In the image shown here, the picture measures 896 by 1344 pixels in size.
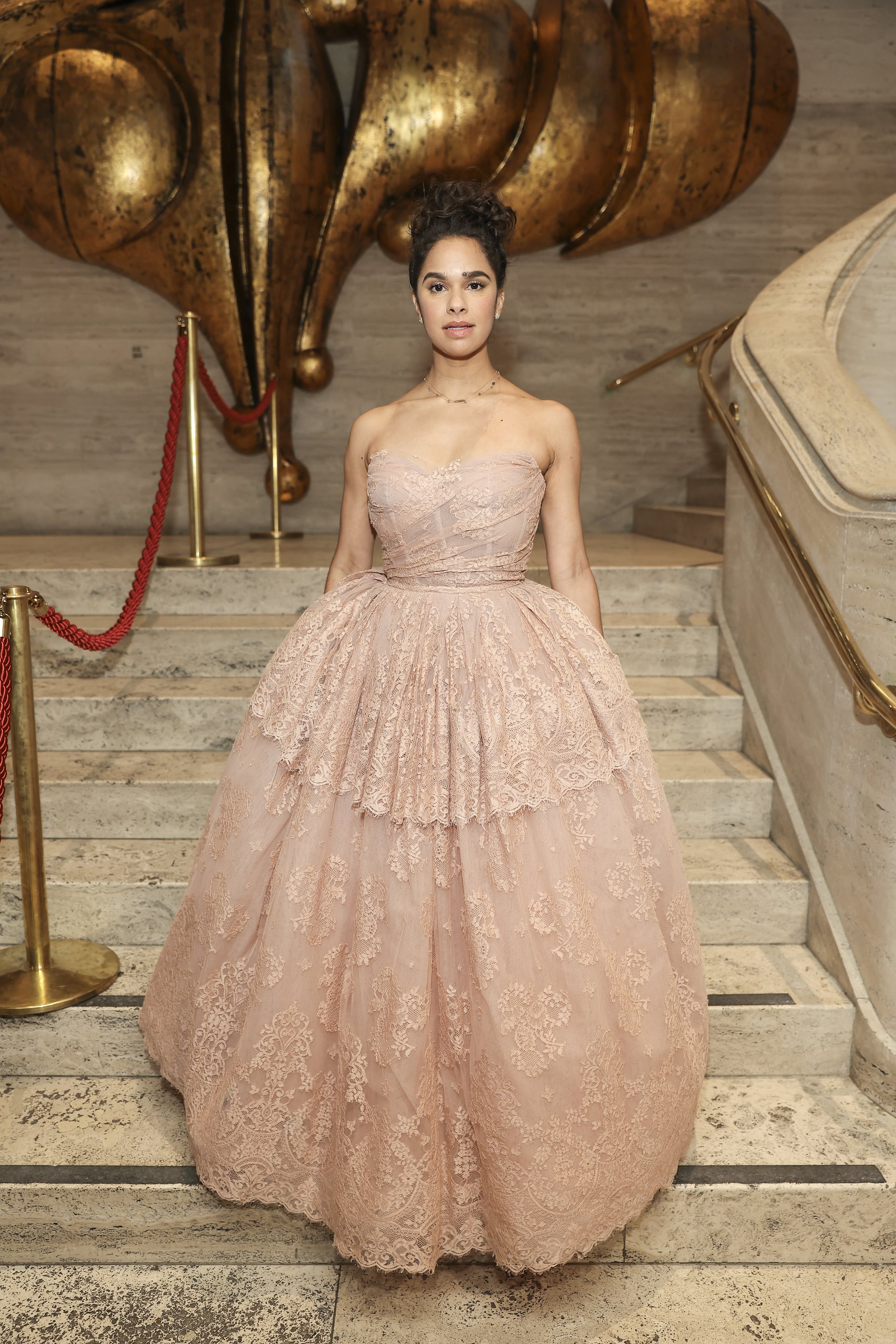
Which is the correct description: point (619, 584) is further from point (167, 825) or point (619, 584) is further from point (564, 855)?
point (564, 855)

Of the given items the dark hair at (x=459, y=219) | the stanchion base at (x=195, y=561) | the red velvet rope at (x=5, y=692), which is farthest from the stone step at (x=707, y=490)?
the red velvet rope at (x=5, y=692)

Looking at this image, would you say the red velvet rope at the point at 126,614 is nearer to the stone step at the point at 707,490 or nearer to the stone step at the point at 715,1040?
the stone step at the point at 715,1040

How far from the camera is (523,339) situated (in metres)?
6.23

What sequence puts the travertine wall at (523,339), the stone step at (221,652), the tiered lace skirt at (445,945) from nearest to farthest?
the tiered lace skirt at (445,945)
the stone step at (221,652)
the travertine wall at (523,339)

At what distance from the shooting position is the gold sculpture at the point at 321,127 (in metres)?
5.39

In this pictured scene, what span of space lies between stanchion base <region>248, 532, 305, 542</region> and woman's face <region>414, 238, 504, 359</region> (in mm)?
3820

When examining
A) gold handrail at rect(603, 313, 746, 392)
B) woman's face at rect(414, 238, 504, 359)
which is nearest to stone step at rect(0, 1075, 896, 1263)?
woman's face at rect(414, 238, 504, 359)

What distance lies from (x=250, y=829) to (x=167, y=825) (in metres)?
1.31

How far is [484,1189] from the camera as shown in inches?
73.9

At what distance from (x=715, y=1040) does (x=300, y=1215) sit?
1.09 meters

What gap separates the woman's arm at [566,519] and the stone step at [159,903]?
108 cm

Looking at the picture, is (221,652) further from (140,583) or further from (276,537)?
(276,537)

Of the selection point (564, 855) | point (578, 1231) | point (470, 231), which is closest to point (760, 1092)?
point (578, 1231)

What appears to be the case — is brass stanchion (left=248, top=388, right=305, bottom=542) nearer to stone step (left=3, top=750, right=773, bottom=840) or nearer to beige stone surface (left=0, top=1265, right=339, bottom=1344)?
stone step (left=3, top=750, right=773, bottom=840)
